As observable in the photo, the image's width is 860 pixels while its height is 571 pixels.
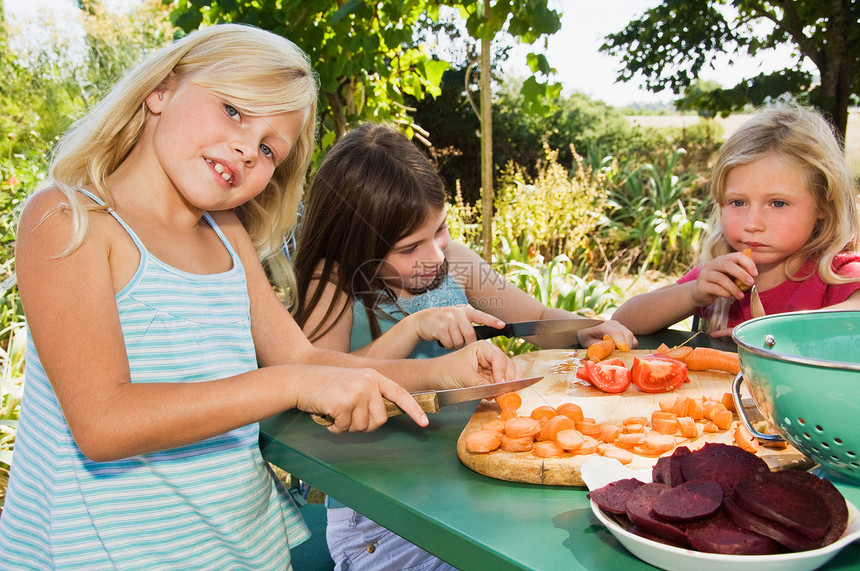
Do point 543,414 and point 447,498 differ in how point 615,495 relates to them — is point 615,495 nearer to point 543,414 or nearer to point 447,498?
point 447,498

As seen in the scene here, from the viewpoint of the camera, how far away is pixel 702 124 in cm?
1162

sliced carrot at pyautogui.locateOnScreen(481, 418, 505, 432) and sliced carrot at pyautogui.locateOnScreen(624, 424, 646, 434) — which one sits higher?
sliced carrot at pyautogui.locateOnScreen(624, 424, 646, 434)

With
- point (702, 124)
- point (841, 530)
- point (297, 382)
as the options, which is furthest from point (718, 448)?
point (702, 124)

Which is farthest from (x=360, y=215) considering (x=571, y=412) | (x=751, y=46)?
(x=751, y=46)

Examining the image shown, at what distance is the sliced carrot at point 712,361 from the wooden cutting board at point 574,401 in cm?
2

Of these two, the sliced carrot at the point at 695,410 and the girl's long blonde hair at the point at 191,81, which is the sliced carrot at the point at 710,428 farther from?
the girl's long blonde hair at the point at 191,81

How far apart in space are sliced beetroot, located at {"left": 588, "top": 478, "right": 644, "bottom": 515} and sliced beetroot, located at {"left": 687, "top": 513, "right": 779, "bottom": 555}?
99 millimetres

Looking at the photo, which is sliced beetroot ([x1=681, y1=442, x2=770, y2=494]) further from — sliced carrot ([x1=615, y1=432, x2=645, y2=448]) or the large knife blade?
the large knife blade

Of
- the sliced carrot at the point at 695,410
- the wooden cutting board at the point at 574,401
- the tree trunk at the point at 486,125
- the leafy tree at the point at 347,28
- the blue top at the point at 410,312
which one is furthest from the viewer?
the tree trunk at the point at 486,125

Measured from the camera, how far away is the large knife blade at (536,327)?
1.96 meters

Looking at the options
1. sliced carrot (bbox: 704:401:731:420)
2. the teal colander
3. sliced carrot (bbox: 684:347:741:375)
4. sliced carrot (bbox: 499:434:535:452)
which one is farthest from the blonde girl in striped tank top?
the teal colander

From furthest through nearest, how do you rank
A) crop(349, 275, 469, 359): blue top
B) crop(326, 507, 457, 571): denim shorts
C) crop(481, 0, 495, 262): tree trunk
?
1. crop(481, 0, 495, 262): tree trunk
2. crop(349, 275, 469, 359): blue top
3. crop(326, 507, 457, 571): denim shorts

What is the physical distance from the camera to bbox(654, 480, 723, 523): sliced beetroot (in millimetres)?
847

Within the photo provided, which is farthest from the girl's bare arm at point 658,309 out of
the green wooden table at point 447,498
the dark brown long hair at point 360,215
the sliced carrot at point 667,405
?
the green wooden table at point 447,498
